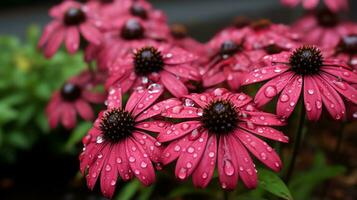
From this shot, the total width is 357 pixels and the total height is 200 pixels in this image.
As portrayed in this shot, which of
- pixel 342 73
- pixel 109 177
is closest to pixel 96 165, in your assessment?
pixel 109 177

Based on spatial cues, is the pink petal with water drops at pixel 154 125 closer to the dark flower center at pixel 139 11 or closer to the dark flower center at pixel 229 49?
the dark flower center at pixel 229 49

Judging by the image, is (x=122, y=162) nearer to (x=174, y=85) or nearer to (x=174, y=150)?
(x=174, y=150)

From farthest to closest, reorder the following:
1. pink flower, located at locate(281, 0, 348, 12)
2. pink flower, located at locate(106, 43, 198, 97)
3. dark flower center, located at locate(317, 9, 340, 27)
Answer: dark flower center, located at locate(317, 9, 340, 27)
pink flower, located at locate(281, 0, 348, 12)
pink flower, located at locate(106, 43, 198, 97)

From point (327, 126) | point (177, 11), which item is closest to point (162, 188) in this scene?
point (327, 126)

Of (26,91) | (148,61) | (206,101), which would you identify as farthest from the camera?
(26,91)

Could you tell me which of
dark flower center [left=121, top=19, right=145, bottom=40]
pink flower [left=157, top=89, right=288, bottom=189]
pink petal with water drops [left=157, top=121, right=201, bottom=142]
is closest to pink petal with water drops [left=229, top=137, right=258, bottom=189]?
pink flower [left=157, top=89, right=288, bottom=189]

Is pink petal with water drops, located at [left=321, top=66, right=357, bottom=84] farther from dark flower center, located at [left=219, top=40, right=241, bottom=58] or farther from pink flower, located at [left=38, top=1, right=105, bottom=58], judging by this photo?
pink flower, located at [left=38, top=1, right=105, bottom=58]
